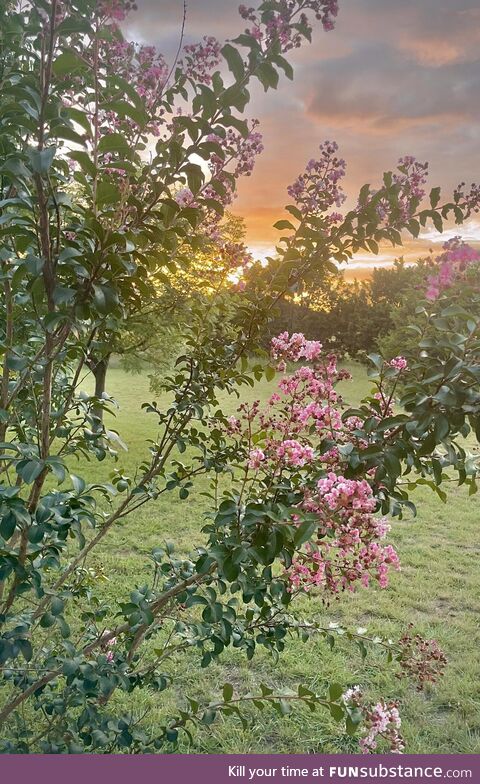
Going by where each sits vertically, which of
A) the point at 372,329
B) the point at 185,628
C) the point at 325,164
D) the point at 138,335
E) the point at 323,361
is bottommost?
the point at 185,628

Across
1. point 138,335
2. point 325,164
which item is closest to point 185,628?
point 325,164

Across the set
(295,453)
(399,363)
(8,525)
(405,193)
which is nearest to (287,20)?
(405,193)

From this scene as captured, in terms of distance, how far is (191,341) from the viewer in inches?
77.8

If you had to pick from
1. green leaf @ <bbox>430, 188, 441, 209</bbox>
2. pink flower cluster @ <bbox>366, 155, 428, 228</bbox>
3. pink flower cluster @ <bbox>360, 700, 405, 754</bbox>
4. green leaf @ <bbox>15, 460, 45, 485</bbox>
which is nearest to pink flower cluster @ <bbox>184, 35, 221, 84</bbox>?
pink flower cluster @ <bbox>366, 155, 428, 228</bbox>

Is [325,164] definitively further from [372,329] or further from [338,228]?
[372,329]

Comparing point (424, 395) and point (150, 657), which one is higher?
point (424, 395)

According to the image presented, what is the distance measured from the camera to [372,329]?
64.4 ft

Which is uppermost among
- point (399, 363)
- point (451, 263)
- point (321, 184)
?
point (321, 184)

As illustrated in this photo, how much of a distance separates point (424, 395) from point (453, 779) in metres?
1.19

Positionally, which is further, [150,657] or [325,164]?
[150,657]

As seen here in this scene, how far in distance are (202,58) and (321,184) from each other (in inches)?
20.7

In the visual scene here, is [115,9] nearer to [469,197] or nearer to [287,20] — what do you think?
[287,20]

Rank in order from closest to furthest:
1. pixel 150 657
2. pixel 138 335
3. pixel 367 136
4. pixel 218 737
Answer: pixel 367 136
pixel 218 737
pixel 150 657
pixel 138 335

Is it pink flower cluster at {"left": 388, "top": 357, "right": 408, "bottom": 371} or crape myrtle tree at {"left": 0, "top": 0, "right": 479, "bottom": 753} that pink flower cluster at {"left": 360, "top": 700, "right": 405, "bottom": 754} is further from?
pink flower cluster at {"left": 388, "top": 357, "right": 408, "bottom": 371}
